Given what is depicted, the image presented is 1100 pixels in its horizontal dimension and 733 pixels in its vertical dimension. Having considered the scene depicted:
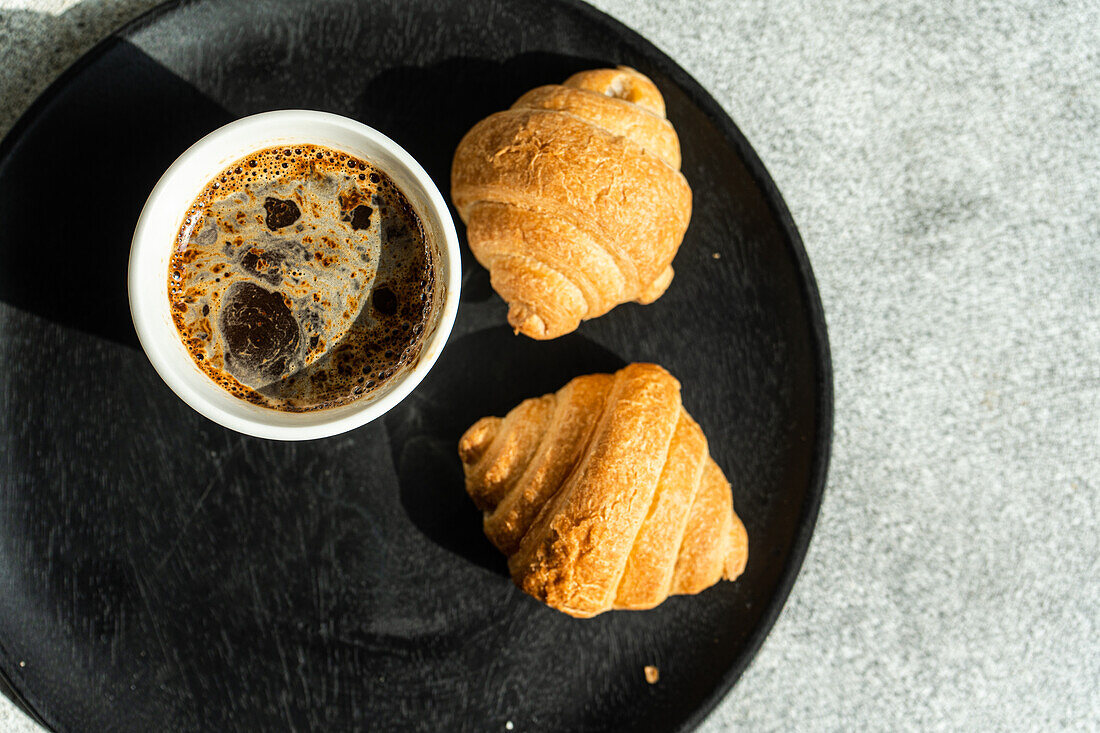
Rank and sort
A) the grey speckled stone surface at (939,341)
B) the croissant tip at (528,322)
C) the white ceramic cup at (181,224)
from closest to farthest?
the white ceramic cup at (181,224) < the croissant tip at (528,322) < the grey speckled stone surface at (939,341)

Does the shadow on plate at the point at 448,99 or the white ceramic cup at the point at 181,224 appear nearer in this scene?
the white ceramic cup at the point at 181,224

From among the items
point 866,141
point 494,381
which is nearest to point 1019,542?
point 866,141

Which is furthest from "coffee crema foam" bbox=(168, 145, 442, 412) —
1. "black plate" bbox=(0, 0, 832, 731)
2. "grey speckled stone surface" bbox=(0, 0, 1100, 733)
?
"grey speckled stone surface" bbox=(0, 0, 1100, 733)

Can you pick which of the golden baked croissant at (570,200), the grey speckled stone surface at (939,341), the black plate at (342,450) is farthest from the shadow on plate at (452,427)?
the grey speckled stone surface at (939,341)

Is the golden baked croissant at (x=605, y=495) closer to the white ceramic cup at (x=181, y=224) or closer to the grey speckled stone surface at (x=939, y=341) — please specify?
the white ceramic cup at (x=181, y=224)

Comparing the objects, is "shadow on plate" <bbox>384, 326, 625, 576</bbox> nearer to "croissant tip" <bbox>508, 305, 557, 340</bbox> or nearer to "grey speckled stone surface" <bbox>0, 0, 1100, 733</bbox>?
"croissant tip" <bbox>508, 305, 557, 340</bbox>
